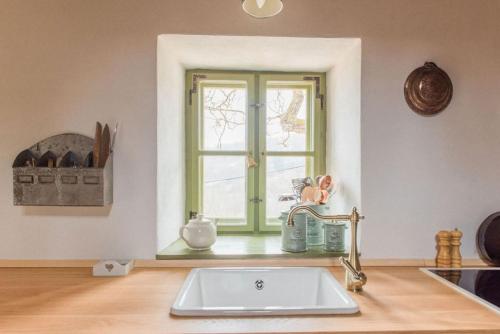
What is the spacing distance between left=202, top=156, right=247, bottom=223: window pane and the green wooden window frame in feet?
0.08

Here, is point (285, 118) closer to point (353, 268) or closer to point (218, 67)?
point (218, 67)

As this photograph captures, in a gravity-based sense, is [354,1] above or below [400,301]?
above

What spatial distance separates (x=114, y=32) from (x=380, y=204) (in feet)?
4.10

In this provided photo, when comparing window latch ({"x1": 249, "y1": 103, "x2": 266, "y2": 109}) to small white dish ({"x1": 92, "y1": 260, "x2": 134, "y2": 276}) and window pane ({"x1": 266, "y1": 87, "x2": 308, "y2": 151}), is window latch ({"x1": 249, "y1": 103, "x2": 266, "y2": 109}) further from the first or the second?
small white dish ({"x1": 92, "y1": 260, "x2": 134, "y2": 276})

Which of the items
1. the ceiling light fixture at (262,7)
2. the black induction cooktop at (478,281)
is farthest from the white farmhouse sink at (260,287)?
the ceiling light fixture at (262,7)

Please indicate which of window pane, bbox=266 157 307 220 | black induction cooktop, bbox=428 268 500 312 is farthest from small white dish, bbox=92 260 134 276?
black induction cooktop, bbox=428 268 500 312

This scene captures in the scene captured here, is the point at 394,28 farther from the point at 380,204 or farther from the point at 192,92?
the point at 192,92

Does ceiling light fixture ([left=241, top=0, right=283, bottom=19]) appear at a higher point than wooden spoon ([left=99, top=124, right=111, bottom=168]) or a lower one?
higher

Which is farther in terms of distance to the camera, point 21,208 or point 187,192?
point 187,192

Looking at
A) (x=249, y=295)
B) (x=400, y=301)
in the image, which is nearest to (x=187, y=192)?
(x=249, y=295)

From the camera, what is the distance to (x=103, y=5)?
1259 millimetres

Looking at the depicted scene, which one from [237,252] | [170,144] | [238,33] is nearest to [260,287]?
[237,252]

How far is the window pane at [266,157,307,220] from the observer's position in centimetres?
168

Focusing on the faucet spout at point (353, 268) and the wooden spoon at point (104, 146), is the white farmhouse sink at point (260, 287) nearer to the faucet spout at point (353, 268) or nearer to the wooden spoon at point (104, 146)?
the faucet spout at point (353, 268)
